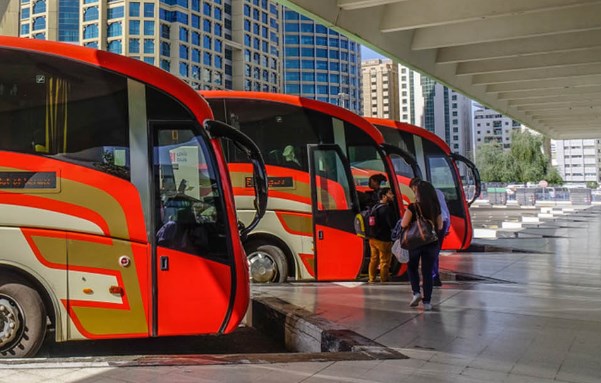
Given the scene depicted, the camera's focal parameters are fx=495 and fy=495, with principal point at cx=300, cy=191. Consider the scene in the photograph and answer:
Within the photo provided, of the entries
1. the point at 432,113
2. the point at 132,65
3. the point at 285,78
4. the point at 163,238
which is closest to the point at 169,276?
the point at 163,238

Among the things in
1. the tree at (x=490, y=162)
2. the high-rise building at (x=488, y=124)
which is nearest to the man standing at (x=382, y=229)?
the tree at (x=490, y=162)

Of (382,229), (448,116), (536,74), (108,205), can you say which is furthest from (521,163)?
(448,116)

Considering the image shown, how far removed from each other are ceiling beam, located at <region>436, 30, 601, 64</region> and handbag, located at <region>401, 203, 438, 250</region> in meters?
7.31

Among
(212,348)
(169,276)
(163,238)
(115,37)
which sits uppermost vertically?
(115,37)

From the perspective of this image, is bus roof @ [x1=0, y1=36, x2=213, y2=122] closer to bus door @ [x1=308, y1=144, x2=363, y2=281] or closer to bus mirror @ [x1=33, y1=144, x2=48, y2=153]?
bus mirror @ [x1=33, y1=144, x2=48, y2=153]

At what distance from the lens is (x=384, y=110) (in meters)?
158

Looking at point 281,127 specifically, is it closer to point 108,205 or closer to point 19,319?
point 108,205

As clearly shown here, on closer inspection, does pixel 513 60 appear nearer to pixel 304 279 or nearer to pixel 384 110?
pixel 304 279

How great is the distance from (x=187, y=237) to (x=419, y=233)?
2833mm

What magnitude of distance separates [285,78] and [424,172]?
90603 millimetres

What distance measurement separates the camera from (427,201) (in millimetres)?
6238

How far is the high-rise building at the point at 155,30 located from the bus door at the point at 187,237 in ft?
216

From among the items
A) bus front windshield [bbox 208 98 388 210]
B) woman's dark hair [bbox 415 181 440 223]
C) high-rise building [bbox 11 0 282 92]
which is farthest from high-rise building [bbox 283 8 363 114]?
woman's dark hair [bbox 415 181 440 223]

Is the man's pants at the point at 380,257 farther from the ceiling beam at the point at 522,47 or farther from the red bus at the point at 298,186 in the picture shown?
the ceiling beam at the point at 522,47
